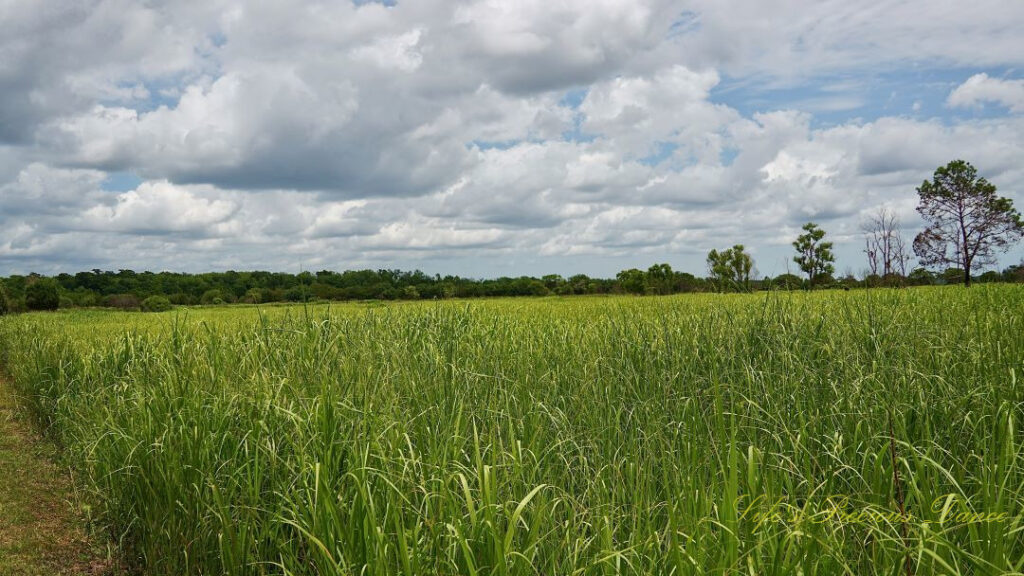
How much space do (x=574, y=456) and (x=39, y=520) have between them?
5285 mm

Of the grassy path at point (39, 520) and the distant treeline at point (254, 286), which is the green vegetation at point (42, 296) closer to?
the distant treeline at point (254, 286)

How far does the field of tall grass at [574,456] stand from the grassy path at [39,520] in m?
0.31

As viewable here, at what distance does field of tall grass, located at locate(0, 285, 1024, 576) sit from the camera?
8.91 feet

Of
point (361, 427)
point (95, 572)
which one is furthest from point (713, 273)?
point (95, 572)

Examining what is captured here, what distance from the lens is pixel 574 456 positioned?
4.28m

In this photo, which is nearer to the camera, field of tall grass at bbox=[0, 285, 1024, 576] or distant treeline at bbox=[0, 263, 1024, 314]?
field of tall grass at bbox=[0, 285, 1024, 576]

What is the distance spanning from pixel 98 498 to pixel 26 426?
520 centimetres

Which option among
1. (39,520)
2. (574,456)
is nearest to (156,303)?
(39,520)

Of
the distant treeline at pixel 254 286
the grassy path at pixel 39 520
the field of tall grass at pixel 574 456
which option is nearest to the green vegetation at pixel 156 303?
the distant treeline at pixel 254 286

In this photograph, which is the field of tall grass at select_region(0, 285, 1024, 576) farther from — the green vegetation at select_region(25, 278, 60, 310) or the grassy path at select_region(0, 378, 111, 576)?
the green vegetation at select_region(25, 278, 60, 310)

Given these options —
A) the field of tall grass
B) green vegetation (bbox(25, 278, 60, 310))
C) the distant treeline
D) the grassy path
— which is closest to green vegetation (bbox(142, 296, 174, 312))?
the distant treeline

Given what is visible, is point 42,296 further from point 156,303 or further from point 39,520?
point 39,520

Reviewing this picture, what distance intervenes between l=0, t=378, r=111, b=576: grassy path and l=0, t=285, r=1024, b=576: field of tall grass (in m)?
0.31

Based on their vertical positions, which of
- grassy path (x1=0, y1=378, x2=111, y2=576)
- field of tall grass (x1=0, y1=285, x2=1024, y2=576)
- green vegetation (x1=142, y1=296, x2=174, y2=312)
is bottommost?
grassy path (x1=0, y1=378, x2=111, y2=576)
